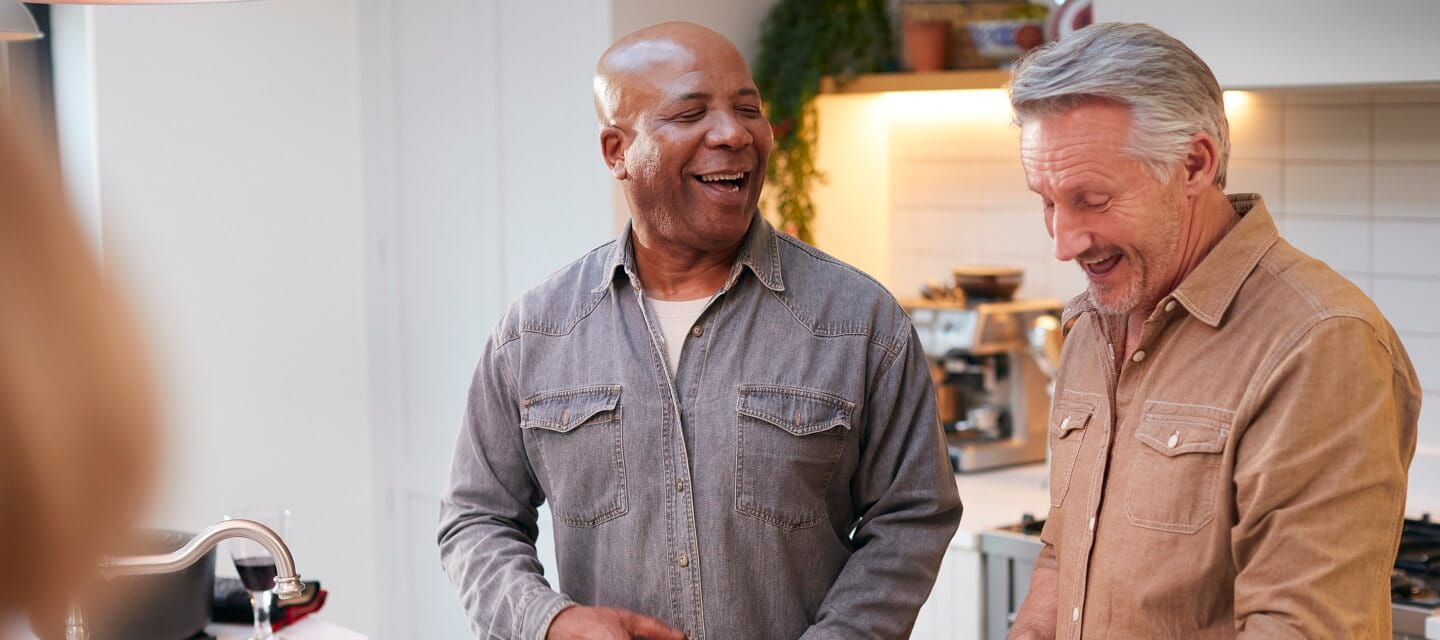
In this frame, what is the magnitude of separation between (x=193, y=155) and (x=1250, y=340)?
2.89 metres

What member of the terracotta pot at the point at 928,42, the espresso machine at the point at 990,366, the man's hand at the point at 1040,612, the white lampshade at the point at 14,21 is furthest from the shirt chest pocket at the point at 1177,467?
the terracotta pot at the point at 928,42

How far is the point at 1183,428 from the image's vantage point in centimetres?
148

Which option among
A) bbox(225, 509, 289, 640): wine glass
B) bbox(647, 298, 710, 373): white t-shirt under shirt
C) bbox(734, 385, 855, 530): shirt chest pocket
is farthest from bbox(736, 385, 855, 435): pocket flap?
bbox(225, 509, 289, 640): wine glass

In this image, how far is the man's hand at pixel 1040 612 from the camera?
5.59ft

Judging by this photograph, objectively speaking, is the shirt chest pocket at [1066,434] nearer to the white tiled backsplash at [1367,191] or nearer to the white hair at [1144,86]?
the white hair at [1144,86]

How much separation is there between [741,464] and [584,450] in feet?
0.70

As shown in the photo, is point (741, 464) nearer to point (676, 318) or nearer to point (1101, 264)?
point (676, 318)

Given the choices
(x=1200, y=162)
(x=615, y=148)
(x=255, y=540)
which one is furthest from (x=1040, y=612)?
(x=255, y=540)

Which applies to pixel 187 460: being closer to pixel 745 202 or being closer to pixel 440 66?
pixel 745 202

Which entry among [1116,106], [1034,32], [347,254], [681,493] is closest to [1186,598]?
[1116,106]

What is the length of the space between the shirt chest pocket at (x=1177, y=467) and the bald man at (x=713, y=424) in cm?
42

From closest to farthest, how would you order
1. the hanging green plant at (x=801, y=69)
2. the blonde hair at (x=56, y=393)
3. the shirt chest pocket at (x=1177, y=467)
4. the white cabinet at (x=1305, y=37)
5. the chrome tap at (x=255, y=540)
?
the blonde hair at (x=56, y=393) → the shirt chest pocket at (x=1177, y=467) → the chrome tap at (x=255, y=540) → the white cabinet at (x=1305, y=37) → the hanging green plant at (x=801, y=69)

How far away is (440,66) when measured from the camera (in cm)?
386

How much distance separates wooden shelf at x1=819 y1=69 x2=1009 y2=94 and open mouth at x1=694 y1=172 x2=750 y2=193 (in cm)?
186
